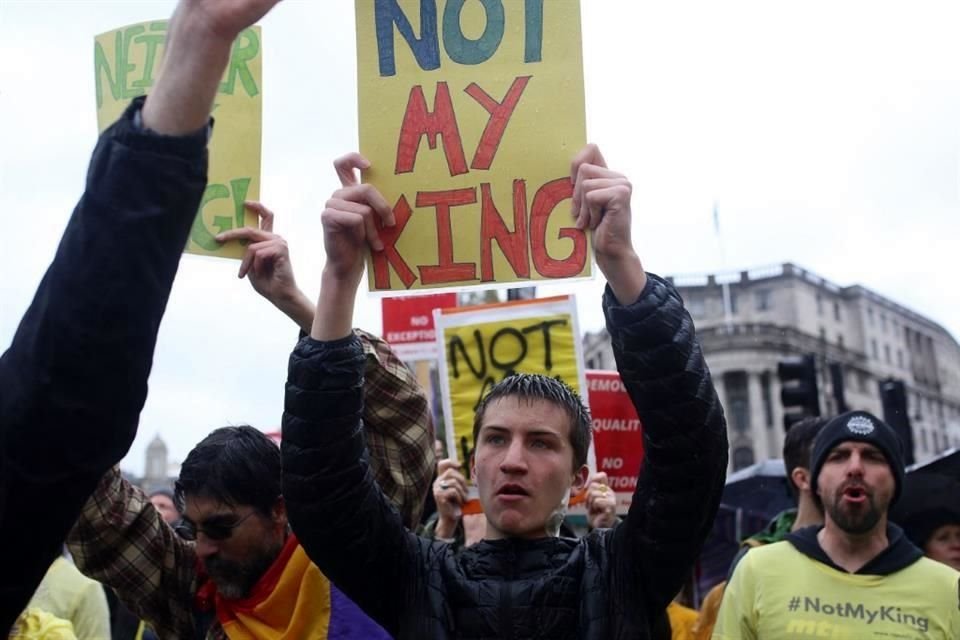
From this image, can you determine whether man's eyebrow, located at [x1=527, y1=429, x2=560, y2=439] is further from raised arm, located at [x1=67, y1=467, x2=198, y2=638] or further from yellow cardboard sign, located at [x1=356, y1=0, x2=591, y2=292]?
raised arm, located at [x1=67, y1=467, x2=198, y2=638]

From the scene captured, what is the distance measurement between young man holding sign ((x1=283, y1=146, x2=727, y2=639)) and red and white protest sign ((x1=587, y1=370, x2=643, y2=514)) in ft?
11.4

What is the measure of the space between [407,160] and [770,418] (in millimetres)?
76088

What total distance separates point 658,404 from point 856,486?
1966mm

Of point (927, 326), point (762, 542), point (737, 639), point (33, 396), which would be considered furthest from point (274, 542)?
point (927, 326)

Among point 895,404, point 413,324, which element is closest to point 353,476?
point 413,324

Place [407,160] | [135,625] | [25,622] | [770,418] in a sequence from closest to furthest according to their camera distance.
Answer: [407,160], [25,622], [135,625], [770,418]

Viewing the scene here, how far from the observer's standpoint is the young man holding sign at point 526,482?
7.81ft

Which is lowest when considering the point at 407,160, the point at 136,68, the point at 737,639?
the point at 737,639

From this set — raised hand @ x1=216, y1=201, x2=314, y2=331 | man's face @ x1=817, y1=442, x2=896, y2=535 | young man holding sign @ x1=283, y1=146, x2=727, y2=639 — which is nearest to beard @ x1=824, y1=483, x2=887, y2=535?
man's face @ x1=817, y1=442, x2=896, y2=535

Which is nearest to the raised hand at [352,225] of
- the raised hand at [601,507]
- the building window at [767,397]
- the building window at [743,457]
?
the raised hand at [601,507]

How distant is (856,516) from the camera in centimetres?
393

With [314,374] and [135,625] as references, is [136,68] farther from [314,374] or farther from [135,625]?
[135,625]

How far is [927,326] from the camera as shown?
107125mm

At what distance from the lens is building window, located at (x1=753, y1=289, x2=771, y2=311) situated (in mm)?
→ 85500
